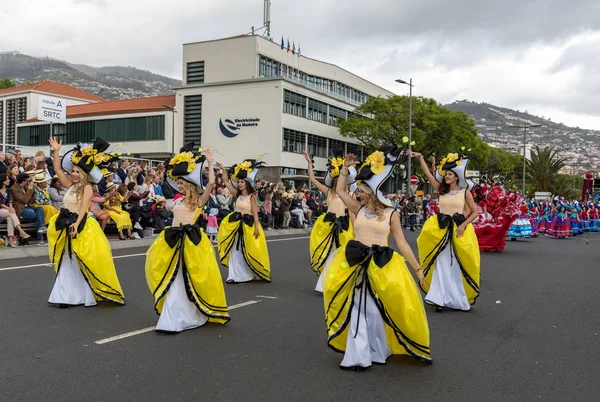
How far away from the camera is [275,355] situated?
5387 millimetres

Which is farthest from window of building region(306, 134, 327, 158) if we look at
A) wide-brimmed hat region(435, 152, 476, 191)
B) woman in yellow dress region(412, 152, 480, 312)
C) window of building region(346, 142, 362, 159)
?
woman in yellow dress region(412, 152, 480, 312)

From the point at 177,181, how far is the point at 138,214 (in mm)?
9763

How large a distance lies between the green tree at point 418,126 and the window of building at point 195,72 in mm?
14369

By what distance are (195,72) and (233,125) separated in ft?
24.7

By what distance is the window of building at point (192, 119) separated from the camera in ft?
167

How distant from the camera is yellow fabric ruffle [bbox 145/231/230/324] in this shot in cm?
616

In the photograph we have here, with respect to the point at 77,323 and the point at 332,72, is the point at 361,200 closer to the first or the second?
the point at 77,323

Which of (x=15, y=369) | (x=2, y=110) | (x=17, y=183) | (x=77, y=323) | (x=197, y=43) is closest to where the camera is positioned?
(x=15, y=369)

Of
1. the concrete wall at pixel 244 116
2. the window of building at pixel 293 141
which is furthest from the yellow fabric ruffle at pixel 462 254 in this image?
the window of building at pixel 293 141

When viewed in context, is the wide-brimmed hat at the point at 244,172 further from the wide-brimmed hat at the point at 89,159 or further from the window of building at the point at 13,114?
the window of building at the point at 13,114

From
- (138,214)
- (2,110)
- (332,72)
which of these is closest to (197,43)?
(332,72)

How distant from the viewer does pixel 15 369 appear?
478cm

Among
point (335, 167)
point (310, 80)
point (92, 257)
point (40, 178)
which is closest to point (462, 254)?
point (335, 167)

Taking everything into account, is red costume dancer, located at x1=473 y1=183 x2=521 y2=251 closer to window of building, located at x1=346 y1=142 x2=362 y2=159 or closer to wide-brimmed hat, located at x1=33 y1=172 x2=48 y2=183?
wide-brimmed hat, located at x1=33 y1=172 x2=48 y2=183
